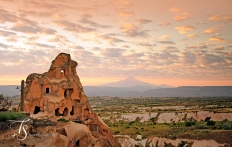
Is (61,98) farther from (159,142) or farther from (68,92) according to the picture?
(159,142)

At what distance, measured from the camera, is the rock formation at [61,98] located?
33.6m

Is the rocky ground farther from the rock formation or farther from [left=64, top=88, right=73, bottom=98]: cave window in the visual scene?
[left=64, top=88, right=73, bottom=98]: cave window

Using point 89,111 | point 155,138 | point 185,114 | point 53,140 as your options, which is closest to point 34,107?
point 89,111

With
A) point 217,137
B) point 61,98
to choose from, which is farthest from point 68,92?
point 217,137

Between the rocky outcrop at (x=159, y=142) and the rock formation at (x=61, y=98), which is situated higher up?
the rock formation at (x=61, y=98)

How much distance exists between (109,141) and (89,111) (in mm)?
4433

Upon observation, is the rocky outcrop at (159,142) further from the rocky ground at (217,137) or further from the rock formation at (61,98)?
the rock formation at (61,98)

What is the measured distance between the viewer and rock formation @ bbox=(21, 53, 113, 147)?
3359 cm

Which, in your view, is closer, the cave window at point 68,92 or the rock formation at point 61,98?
the rock formation at point 61,98

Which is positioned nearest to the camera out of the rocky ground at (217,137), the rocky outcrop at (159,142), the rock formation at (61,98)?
the rock formation at (61,98)

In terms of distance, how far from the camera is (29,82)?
34719 mm

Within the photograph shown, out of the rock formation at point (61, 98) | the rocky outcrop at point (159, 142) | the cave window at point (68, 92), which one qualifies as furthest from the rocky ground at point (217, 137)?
the cave window at point (68, 92)

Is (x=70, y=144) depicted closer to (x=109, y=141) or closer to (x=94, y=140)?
(x=94, y=140)

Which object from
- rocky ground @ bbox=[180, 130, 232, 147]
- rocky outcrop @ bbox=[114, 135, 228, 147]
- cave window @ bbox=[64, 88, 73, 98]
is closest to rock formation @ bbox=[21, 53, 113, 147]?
cave window @ bbox=[64, 88, 73, 98]
